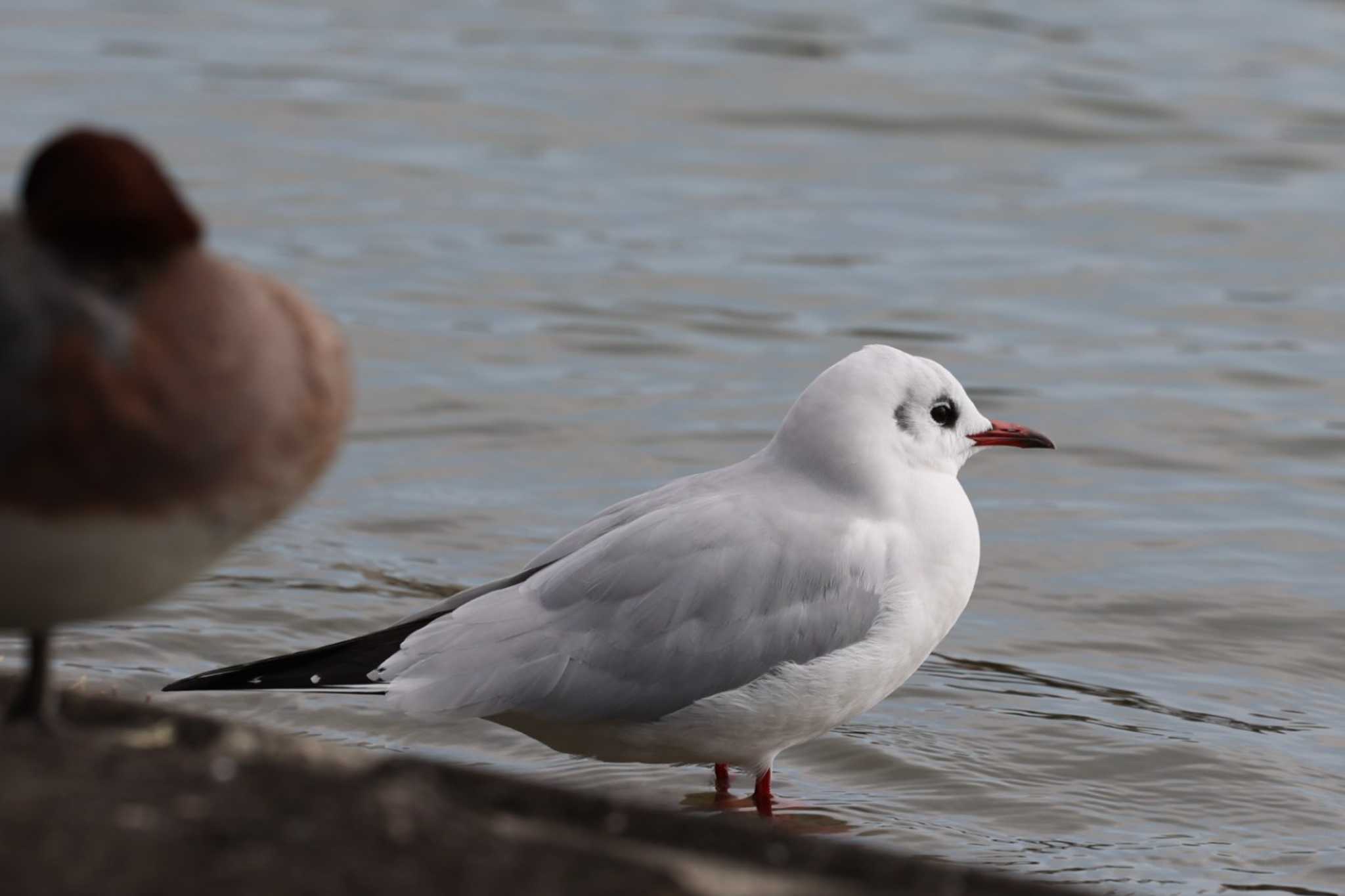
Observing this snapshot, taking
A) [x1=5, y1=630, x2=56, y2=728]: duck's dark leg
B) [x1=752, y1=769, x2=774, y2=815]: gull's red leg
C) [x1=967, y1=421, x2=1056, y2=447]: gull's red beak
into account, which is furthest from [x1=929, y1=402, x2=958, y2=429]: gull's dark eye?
[x1=5, y1=630, x2=56, y2=728]: duck's dark leg

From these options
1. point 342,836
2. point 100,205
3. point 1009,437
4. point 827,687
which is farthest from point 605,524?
point 342,836

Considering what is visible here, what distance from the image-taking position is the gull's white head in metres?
5.80

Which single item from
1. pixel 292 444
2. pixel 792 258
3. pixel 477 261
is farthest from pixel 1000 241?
pixel 292 444

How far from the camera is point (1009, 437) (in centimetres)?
640

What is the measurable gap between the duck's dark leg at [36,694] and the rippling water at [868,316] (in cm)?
342

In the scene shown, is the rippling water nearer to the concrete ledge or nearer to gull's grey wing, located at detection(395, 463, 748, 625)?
gull's grey wing, located at detection(395, 463, 748, 625)

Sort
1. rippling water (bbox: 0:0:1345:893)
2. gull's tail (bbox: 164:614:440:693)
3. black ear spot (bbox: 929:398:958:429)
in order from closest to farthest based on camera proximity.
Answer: gull's tail (bbox: 164:614:440:693)
black ear spot (bbox: 929:398:958:429)
rippling water (bbox: 0:0:1345:893)

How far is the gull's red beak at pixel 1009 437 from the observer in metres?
6.26

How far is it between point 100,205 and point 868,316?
9.39m

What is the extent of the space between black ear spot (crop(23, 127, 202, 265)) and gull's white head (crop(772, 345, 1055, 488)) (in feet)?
9.68

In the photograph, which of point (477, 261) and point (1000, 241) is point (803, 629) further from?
point (1000, 241)

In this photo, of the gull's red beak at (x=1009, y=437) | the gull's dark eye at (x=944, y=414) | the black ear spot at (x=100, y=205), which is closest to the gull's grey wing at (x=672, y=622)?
the gull's dark eye at (x=944, y=414)

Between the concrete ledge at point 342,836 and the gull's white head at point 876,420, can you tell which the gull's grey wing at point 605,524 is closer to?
the gull's white head at point 876,420

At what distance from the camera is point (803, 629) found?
5582 mm
